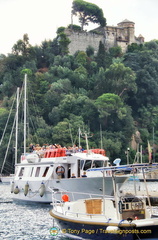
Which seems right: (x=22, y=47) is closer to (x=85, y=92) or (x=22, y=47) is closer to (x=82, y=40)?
(x=82, y=40)

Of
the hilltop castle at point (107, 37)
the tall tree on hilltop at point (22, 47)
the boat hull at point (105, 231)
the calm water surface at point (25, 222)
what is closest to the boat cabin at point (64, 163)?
the calm water surface at point (25, 222)

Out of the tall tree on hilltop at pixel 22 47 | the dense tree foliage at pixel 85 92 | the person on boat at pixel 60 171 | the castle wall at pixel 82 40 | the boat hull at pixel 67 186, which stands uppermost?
the castle wall at pixel 82 40

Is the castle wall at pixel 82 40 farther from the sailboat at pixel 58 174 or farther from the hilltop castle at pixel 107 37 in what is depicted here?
the sailboat at pixel 58 174

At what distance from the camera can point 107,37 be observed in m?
→ 132

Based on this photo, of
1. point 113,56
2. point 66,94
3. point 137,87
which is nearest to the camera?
point 66,94

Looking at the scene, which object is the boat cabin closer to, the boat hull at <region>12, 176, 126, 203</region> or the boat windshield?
the boat windshield

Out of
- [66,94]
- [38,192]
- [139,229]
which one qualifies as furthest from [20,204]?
[66,94]

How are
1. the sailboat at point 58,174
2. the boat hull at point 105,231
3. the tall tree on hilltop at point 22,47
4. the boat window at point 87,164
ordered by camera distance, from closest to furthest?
the boat hull at point 105,231
the sailboat at point 58,174
the boat window at point 87,164
the tall tree on hilltop at point 22,47

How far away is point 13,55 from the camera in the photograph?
384 feet

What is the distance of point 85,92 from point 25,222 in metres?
74.6

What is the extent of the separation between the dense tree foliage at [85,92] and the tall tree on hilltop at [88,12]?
35.8 feet

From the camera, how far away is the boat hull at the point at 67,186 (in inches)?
1513

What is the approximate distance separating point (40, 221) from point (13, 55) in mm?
86902

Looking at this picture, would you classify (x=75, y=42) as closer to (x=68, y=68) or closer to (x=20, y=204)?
(x=68, y=68)
